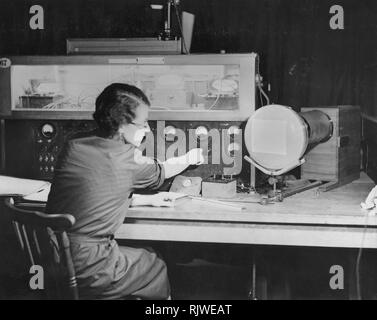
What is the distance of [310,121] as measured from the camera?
7.57 feet

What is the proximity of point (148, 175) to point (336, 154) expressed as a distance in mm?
894

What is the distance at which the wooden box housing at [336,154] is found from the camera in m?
2.51

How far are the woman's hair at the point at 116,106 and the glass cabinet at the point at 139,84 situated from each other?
0.49 feet

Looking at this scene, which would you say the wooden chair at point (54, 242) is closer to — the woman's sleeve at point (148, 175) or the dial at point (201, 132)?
the woman's sleeve at point (148, 175)

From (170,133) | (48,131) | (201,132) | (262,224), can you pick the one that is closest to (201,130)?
(201,132)

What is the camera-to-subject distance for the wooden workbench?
6.74 ft

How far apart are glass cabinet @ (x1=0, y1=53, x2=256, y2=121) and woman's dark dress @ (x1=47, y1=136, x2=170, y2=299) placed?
47 centimetres

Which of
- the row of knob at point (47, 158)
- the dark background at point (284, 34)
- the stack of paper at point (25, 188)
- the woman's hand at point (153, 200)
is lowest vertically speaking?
the woman's hand at point (153, 200)

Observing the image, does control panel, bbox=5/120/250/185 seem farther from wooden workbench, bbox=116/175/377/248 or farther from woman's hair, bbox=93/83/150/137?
wooden workbench, bbox=116/175/377/248

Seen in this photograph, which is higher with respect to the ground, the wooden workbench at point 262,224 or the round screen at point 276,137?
the round screen at point 276,137

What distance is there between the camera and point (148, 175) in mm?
2234

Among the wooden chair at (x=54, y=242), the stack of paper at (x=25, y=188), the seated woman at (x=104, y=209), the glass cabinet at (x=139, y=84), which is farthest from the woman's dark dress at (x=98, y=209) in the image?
the glass cabinet at (x=139, y=84)

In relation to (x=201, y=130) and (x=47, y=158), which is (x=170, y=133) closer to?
(x=201, y=130)
